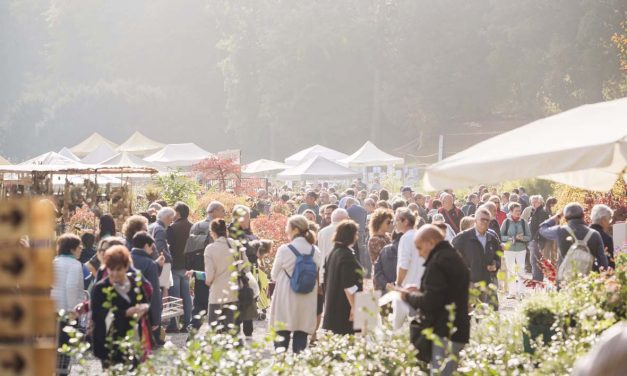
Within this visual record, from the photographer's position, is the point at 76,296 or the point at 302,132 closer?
the point at 76,296

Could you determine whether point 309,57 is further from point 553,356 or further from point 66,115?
point 553,356

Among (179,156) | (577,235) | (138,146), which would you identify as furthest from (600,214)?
(138,146)

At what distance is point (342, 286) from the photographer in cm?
955

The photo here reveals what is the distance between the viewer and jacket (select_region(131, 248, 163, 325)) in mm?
8523

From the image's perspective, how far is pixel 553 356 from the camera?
281 inches

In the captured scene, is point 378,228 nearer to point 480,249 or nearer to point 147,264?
point 480,249

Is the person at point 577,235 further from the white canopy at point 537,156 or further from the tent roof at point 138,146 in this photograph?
the tent roof at point 138,146

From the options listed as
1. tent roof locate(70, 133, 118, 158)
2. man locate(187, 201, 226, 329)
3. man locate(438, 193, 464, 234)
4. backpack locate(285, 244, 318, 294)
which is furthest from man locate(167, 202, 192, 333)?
tent roof locate(70, 133, 118, 158)

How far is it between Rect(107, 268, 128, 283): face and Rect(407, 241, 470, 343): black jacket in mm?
1936

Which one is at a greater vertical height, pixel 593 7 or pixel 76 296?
pixel 593 7

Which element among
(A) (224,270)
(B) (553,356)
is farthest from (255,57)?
(B) (553,356)

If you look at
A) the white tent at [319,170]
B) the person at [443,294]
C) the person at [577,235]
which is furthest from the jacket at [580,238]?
the white tent at [319,170]

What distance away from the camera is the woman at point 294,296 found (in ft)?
32.2

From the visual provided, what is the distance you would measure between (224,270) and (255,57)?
194ft
